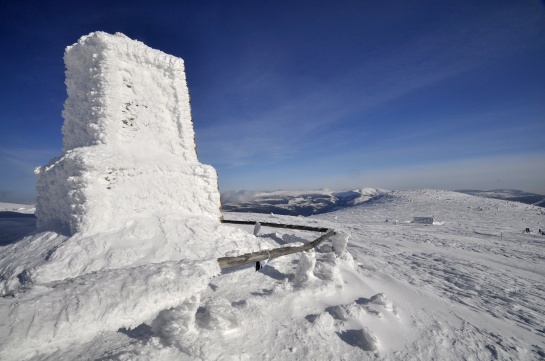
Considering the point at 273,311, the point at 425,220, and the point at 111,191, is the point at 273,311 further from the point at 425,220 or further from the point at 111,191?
the point at 425,220

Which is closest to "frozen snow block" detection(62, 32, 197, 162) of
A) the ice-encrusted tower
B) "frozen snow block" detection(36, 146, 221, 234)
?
the ice-encrusted tower

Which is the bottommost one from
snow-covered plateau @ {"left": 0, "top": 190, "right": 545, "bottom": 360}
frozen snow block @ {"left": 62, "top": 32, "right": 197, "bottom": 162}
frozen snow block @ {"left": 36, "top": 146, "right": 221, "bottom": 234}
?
snow-covered plateau @ {"left": 0, "top": 190, "right": 545, "bottom": 360}

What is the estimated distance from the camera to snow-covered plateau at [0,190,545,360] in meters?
2.23

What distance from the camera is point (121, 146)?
6.73 metres

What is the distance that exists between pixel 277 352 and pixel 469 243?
13922 mm

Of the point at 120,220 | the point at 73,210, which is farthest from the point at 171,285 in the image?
the point at 73,210

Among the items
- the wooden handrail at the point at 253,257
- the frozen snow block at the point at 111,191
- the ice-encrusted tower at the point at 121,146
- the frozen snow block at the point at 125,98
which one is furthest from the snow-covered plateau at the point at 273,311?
the frozen snow block at the point at 125,98

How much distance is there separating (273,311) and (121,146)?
5.82 metres

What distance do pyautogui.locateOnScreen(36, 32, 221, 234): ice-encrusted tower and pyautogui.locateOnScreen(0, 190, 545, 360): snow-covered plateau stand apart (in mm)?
894

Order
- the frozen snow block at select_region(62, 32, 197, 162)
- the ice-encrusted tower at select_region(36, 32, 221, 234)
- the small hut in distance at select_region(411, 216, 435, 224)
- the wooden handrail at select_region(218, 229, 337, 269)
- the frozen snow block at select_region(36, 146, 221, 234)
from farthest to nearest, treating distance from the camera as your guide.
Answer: the small hut in distance at select_region(411, 216, 435, 224) < the frozen snow block at select_region(62, 32, 197, 162) < the ice-encrusted tower at select_region(36, 32, 221, 234) < the frozen snow block at select_region(36, 146, 221, 234) < the wooden handrail at select_region(218, 229, 337, 269)

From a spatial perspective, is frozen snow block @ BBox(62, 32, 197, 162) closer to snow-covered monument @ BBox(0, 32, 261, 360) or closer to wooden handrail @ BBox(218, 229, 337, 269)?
snow-covered monument @ BBox(0, 32, 261, 360)

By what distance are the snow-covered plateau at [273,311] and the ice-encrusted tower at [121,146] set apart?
894 mm

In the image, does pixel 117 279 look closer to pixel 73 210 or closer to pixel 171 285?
pixel 171 285

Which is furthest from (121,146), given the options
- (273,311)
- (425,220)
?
(425,220)
